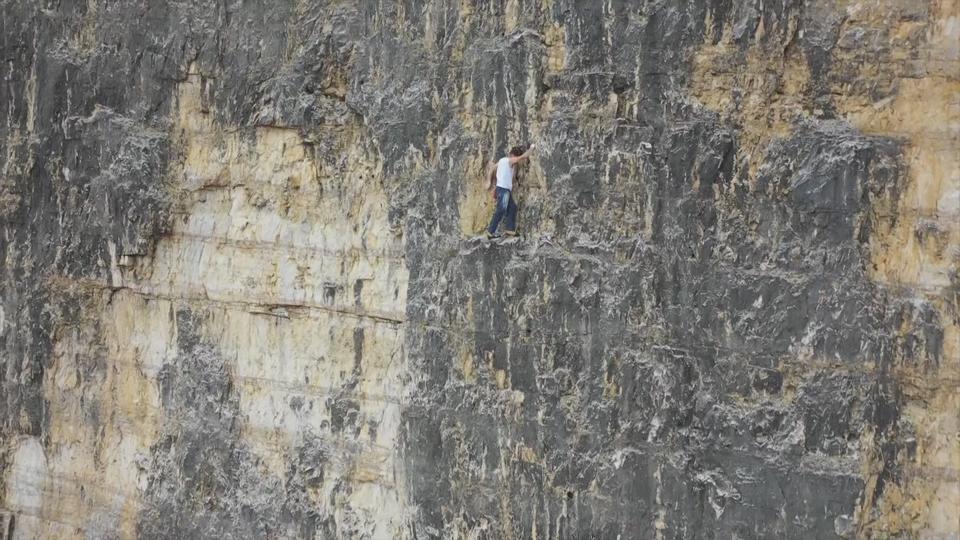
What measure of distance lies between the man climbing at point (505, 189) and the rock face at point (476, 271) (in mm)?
167

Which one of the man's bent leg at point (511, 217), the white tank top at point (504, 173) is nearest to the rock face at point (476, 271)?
the man's bent leg at point (511, 217)

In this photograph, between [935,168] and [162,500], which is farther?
[162,500]

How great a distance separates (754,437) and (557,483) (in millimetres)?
2037

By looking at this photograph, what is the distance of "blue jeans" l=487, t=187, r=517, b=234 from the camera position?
12125mm

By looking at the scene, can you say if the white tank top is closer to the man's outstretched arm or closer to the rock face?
the man's outstretched arm

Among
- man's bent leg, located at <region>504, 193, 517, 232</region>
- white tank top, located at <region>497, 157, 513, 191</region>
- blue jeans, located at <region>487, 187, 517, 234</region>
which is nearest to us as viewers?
white tank top, located at <region>497, 157, 513, 191</region>

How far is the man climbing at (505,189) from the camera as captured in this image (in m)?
12.0

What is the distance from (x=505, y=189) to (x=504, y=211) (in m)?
0.25

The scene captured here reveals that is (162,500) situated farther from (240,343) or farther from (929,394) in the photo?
(929,394)

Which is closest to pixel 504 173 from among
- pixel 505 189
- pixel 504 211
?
pixel 505 189

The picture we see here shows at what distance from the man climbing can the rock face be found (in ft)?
0.55

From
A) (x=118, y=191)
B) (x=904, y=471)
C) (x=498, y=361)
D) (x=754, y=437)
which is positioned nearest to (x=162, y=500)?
(x=118, y=191)

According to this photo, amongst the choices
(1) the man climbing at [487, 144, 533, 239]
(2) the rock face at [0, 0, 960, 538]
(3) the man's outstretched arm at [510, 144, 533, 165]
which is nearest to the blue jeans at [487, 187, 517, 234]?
(1) the man climbing at [487, 144, 533, 239]

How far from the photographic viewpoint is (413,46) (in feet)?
41.4
